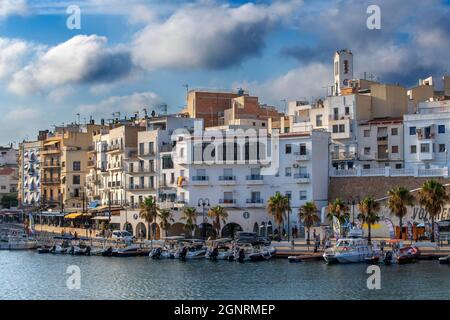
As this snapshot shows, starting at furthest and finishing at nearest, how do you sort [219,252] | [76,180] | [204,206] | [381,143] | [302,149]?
1. [76,180]
2. [381,143]
3. [204,206]
4. [302,149]
5. [219,252]

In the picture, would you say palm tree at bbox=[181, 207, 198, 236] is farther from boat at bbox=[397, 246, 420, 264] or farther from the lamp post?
boat at bbox=[397, 246, 420, 264]

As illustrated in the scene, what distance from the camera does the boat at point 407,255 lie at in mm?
56938

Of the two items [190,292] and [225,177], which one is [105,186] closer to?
[225,177]

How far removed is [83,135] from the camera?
11219 cm

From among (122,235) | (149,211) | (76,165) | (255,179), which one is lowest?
(122,235)

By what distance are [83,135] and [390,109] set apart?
46419 millimetres

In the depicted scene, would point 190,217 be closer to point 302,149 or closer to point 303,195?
point 303,195

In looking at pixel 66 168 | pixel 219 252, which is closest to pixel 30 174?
pixel 66 168

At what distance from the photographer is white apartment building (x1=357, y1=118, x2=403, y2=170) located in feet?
269

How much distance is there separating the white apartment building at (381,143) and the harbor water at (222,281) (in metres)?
25.7

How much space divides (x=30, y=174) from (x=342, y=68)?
2030 inches

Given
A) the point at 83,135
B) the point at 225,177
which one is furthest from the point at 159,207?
the point at 83,135

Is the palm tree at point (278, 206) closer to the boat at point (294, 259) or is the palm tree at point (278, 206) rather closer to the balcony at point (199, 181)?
the boat at point (294, 259)

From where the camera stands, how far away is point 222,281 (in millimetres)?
50281
